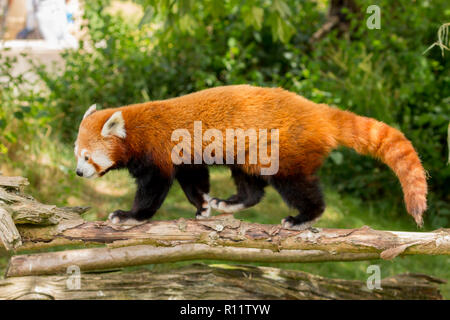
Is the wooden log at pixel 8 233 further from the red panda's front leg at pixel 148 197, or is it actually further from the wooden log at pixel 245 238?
the red panda's front leg at pixel 148 197

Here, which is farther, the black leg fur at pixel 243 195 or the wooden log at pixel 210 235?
the black leg fur at pixel 243 195

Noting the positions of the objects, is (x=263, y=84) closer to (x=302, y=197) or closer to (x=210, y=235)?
(x=302, y=197)

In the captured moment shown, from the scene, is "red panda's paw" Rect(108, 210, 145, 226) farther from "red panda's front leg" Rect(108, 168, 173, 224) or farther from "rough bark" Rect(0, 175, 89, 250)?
Answer: "rough bark" Rect(0, 175, 89, 250)

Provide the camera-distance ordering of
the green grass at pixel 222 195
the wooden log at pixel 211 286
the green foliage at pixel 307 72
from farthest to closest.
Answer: the green foliage at pixel 307 72, the green grass at pixel 222 195, the wooden log at pixel 211 286

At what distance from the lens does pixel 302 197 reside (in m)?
2.76

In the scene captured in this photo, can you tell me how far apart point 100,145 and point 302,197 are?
113 centimetres

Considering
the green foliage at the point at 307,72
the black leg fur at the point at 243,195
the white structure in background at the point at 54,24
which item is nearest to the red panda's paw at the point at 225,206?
the black leg fur at the point at 243,195

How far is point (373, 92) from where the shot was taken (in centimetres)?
530

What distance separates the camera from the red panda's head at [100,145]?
9.27 feet

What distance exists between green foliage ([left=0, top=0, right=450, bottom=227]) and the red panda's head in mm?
2178

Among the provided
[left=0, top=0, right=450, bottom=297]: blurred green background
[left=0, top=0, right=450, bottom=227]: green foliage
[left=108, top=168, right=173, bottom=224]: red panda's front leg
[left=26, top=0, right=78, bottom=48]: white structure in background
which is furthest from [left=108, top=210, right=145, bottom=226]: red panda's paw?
[left=26, top=0, right=78, bottom=48]: white structure in background

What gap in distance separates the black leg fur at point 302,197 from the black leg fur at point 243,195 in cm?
43

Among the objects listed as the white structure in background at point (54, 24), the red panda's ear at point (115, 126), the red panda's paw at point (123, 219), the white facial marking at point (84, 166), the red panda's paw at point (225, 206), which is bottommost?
the red panda's paw at point (225, 206)

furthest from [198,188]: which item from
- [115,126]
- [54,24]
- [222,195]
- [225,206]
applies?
[54,24]
